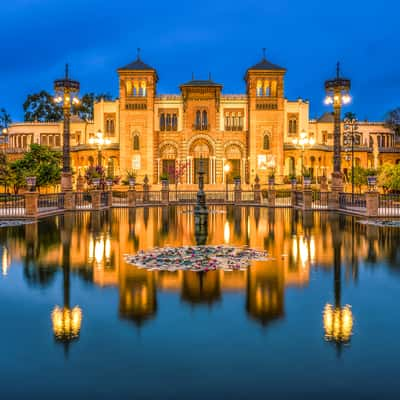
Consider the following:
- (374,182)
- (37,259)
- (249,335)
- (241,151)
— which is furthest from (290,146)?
(249,335)

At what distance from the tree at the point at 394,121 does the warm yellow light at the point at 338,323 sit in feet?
Answer: 224

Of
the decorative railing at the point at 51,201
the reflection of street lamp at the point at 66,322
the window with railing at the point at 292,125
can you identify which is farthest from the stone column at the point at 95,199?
the window with railing at the point at 292,125

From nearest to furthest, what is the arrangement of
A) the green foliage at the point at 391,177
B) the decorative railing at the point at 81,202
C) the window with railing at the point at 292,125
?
the decorative railing at the point at 81,202 < the green foliage at the point at 391,177 < the window with railing at the point at 292,125

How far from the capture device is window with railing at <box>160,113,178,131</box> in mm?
60781

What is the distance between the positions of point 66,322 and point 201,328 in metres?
1.88

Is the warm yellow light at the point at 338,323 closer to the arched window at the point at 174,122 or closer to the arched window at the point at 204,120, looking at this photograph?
the arched window at the point at 204,120

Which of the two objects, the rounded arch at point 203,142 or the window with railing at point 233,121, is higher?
the window with railing at point 233,121

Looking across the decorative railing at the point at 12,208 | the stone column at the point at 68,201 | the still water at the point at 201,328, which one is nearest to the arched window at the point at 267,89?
the decorative railing at the point at 12,208

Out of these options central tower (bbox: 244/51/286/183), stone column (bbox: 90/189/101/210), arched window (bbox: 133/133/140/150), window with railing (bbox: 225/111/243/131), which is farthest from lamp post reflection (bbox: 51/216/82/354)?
window with railing (bbox: 225/111/243/131)

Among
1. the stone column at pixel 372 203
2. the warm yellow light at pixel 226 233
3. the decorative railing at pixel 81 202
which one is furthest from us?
the decorative railing at pixel 81 202

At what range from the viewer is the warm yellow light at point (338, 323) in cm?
587

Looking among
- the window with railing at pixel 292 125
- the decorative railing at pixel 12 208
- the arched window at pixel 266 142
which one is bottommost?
the decorative railing at pixel 12 208

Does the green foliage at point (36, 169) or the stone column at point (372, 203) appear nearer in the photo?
the stone column at point (372, 203)

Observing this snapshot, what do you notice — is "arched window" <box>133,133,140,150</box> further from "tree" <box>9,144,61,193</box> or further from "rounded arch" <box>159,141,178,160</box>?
"tree" <box>9,144,61,193</box>
